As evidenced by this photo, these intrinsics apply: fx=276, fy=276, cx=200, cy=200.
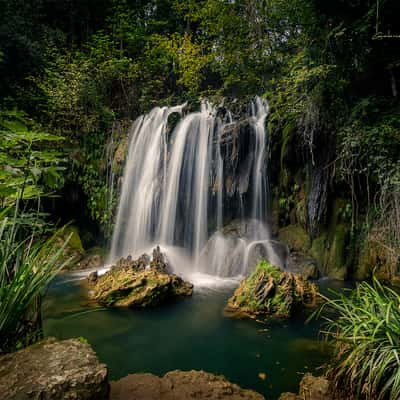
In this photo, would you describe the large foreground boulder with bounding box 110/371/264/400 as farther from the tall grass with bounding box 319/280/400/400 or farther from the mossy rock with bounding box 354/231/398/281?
the mossy rock with bounding box 354/231/398/281

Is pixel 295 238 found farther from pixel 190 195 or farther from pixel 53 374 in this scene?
pixel 53 374

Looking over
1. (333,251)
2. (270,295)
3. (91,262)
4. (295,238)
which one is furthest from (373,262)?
(91,262)

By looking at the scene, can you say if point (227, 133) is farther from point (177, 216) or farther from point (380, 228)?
point (380, 228)

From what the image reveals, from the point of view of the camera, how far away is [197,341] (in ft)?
13.4

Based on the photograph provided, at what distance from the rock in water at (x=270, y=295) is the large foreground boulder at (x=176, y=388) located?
2.47 metres

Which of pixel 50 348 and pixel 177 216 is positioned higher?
pixel 177 216

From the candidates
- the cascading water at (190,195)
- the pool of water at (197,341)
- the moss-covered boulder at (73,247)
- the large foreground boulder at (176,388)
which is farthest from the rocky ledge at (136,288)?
the moss-covered boulder at (73,247)

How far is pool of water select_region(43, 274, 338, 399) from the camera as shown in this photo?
10.6ft

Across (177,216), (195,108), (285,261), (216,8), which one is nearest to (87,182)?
(177,216)

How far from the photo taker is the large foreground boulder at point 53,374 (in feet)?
3.99

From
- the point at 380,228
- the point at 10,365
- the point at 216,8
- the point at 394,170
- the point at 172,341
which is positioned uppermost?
the point at 216,8

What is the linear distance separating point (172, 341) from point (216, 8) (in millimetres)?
13685

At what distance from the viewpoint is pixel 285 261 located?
741 centimetres

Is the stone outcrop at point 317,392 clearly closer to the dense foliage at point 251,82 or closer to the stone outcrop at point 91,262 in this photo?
the dense foliage at point 251,82
